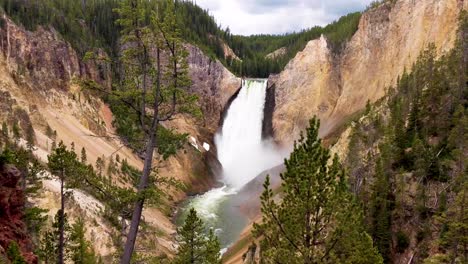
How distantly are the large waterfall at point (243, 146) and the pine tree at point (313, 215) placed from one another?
52194mm

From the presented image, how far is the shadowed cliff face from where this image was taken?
202 ft

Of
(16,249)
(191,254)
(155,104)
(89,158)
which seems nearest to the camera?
(155,104)

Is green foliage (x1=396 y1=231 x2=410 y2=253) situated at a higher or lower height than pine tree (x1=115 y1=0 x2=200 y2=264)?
lower

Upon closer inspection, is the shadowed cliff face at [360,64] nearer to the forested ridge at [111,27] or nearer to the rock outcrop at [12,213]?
the forested ridge at [111,27]

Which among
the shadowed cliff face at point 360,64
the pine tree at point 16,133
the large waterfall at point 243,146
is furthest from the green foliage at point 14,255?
the shadowed cliff face at point 360,64

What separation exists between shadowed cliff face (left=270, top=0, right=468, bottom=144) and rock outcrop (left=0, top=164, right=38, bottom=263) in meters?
51.3

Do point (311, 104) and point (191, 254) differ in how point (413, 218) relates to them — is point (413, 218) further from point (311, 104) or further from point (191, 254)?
point (311, 104)

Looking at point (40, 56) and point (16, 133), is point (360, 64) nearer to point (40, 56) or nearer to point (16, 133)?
point (40, 56)

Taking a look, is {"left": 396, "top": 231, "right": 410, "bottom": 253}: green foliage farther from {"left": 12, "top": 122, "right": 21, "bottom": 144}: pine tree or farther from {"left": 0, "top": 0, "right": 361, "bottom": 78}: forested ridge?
{"left": 12, "top": 122, "right": 21, "bottom": 144}: pine tree

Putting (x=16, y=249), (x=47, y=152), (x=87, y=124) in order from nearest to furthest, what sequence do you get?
(x=16, y=249)
(x=47, y=152)
(x=87, y=124)

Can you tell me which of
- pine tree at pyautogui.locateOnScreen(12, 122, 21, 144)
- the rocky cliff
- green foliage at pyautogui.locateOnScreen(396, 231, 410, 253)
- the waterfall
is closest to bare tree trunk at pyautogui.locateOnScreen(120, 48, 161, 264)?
green foliage at pyautogui.locateOnScreen(396, 231, 410, 253)

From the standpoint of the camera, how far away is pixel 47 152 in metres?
50.5

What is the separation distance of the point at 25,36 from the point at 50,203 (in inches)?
1661

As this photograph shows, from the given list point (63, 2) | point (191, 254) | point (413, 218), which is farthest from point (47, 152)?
point (63, 2)
